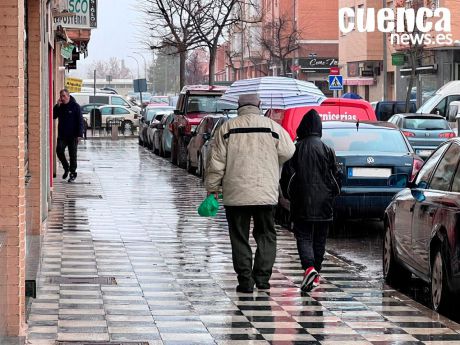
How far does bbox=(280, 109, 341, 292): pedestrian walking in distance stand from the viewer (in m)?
12.0

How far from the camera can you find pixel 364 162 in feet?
54.9

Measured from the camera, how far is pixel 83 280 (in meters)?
11.9

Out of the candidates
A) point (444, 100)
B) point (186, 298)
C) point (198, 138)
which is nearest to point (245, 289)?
point (186, 298)

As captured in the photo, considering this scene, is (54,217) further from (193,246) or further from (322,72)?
(322,72)

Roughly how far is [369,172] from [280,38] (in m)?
61.5

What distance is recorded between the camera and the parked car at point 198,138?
28641 mm

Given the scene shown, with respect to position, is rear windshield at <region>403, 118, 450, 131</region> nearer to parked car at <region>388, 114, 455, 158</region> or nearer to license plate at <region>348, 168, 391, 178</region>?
parked car at <region>388, 114, 455, 158</region>

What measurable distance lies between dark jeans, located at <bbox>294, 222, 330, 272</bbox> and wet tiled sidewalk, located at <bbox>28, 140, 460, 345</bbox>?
10.3 inches

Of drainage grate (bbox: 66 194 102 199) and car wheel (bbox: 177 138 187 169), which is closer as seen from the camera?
drainage grate (bbox: 66 194 102 199)

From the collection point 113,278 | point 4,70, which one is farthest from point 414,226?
point 4,70

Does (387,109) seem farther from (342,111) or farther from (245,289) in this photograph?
(245,289)

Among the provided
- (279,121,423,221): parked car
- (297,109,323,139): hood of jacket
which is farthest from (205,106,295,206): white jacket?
(279,121,423,221): parked car

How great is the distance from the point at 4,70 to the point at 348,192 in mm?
9020

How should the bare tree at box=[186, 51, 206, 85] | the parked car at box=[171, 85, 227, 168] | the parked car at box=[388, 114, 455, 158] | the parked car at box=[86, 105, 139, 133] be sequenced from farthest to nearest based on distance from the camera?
the bare tree at box=[186, 51, 206, 85] < the parked car at box=[86, 105, 139, 133] < the parked car at box=[171, 85, 227, 168] < the parked car at box=[388, 114, 455, 158]
